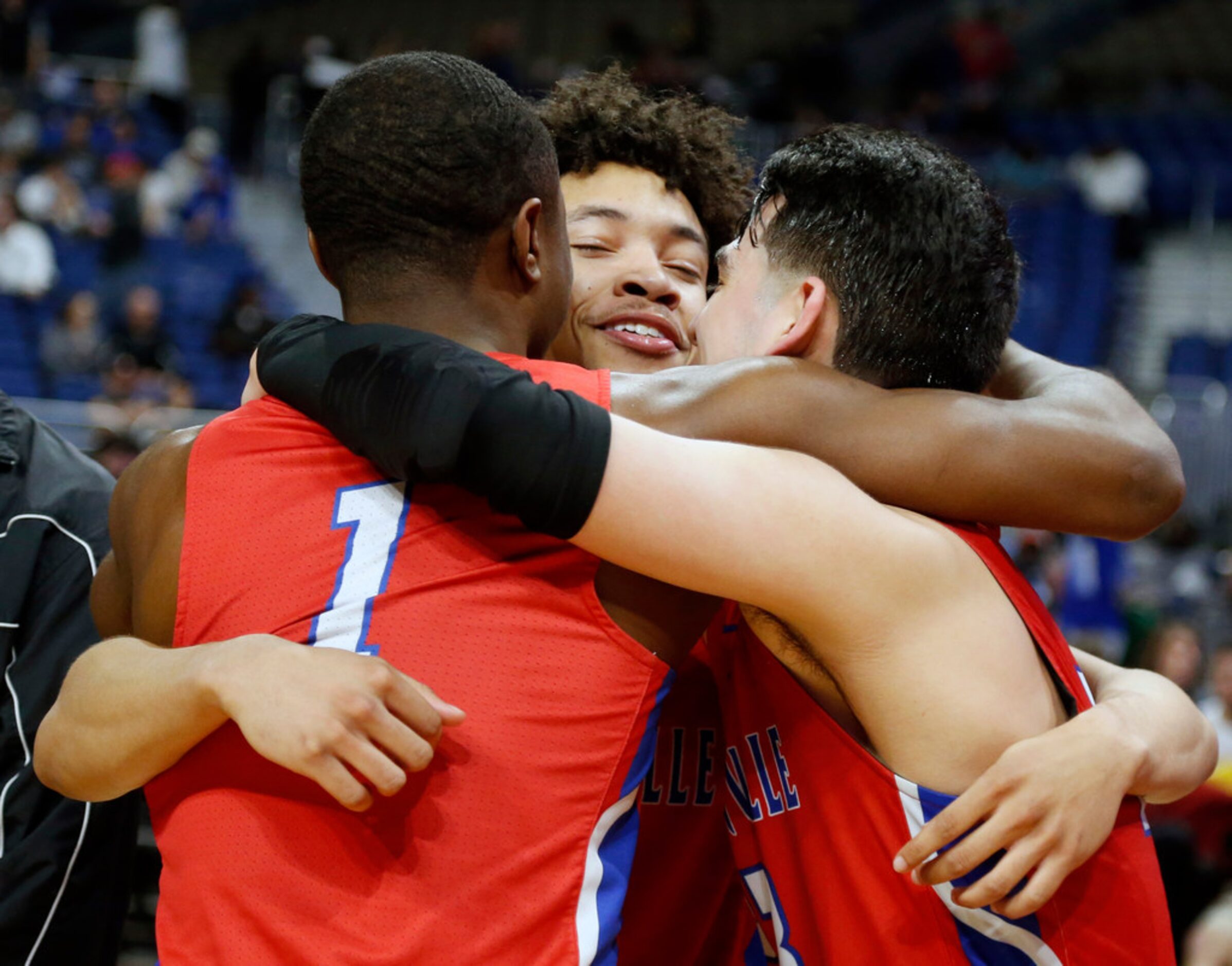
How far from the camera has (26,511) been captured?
2.52 metres

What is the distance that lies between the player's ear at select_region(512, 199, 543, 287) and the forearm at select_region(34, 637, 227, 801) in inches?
26.9

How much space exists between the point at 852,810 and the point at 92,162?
13.1 meters

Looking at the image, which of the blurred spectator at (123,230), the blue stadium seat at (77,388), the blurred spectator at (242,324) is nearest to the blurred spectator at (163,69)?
the blurred spectator at (123,230)

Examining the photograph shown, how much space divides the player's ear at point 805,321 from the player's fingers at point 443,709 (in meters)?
0.74

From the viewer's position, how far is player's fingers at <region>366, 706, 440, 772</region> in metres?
1.60

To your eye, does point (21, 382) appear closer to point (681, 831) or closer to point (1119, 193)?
point (681, 831)

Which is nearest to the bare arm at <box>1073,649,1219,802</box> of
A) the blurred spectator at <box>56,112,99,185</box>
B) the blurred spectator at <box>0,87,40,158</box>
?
the blurred spectator at <box>56,112,99,185</box>

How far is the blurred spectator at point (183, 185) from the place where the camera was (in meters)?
12.8

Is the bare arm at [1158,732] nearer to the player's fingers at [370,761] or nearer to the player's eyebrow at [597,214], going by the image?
the player's fingers at [370,761]

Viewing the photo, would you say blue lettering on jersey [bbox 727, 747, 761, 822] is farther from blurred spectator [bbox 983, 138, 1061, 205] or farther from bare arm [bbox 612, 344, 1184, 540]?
blurred spectator [bbox 983, 138, 1061, 205]

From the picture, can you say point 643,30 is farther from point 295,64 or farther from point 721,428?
point 721,428

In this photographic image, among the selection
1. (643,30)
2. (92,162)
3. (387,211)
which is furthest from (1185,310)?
(387,211)

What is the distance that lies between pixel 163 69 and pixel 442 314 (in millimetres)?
14699

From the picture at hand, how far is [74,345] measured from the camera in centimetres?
1122
